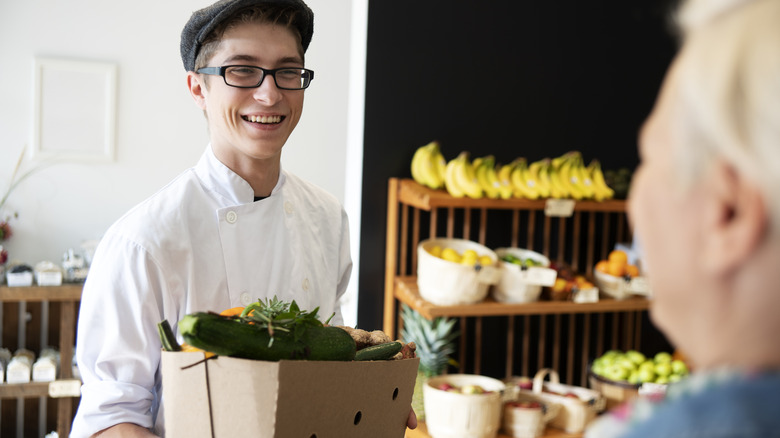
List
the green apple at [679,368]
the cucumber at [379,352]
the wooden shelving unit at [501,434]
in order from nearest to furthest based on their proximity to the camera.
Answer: the cucumber at [379,352] < the wooden shelving unit at [501,434] < the green apple at [679,368]

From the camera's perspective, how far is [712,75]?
495mm

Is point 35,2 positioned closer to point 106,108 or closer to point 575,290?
point 106,108

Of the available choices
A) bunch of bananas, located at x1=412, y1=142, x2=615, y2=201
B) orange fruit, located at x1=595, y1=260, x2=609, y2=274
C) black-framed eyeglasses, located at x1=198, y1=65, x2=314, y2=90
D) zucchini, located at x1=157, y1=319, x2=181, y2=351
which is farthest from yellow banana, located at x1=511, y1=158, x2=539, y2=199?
zucchini, located at x1=157, y1=319, x2=181, y2=351

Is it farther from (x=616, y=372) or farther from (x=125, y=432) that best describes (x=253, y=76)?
(x=616, y=372)

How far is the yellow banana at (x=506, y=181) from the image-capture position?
10.9ft

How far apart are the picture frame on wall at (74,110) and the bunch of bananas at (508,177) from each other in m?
1.49

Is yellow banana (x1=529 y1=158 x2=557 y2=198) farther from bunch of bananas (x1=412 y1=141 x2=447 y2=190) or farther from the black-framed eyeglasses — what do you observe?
the black-framed eyeglasses

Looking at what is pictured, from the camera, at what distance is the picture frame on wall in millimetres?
3402

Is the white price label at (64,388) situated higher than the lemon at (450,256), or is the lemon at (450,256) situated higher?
the lemon at (450,256)

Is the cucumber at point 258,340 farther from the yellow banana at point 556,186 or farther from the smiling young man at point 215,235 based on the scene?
the yellow banana at point 556,186

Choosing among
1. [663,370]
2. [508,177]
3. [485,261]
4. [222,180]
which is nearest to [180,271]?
[222,180]

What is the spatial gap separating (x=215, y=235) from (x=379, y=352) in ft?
1.89

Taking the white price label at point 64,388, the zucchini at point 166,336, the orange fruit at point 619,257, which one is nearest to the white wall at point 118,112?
the white price label at point 64,388

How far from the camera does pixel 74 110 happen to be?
11.3 ft
